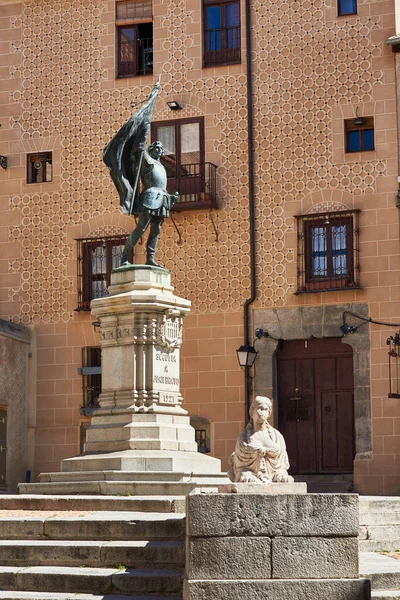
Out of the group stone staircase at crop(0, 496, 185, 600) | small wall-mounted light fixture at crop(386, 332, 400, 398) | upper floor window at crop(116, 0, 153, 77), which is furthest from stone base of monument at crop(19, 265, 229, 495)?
upper floor window at crop(116, 0, 153, 77)

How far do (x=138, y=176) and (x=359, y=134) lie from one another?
9704mm

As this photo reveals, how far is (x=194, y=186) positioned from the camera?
27.9 meters

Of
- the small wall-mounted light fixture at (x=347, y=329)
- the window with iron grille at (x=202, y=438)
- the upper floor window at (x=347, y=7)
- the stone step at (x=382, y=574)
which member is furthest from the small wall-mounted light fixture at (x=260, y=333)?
the stone step at (x=382, y=574)

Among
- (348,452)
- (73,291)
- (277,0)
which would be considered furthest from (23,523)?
(277,0)

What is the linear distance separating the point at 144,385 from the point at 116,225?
37.7 feet

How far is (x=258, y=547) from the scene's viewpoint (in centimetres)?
1031

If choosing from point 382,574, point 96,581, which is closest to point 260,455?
point 96,581

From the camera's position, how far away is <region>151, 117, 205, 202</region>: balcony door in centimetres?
2792

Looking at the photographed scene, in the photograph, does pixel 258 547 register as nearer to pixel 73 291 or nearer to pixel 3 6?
pixel 73 291

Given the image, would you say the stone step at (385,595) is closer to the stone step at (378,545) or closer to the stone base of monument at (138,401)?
the stone step at (378,545)

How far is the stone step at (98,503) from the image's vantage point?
1420 cm

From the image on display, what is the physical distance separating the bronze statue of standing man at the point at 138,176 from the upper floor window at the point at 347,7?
405 inches

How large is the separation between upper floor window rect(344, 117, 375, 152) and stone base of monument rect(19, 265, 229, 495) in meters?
9.89

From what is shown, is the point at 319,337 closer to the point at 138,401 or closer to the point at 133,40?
the point at 133,40
